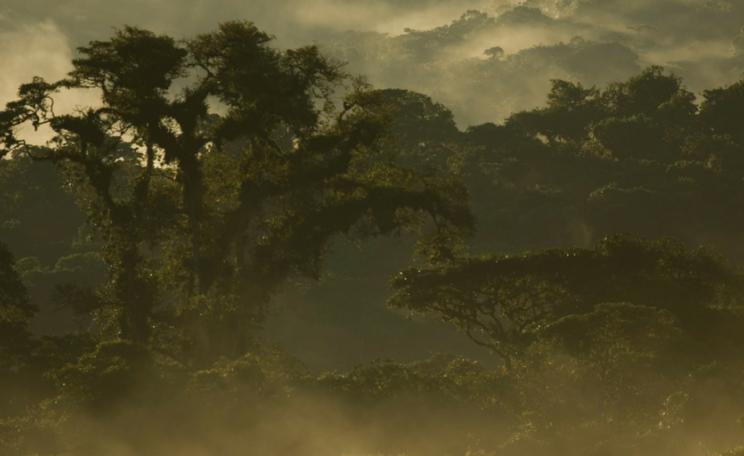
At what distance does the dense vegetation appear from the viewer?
34469 mm

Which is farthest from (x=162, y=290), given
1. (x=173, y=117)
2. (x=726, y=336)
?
(x=726, y=336)

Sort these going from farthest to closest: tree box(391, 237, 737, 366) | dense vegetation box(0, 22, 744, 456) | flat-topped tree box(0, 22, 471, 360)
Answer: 1. tree box(391, 237, 737, 366)
2. flat-topped tree box(0, 22, 471, 360)
3. dense vegetation box(0, 22, 744, 456)

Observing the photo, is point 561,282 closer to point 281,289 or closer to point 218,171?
point 281,289

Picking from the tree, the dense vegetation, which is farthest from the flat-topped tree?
the tree

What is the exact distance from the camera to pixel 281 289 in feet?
145

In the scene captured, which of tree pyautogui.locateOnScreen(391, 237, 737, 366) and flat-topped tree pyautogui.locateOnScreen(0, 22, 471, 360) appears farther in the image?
tree pyautogui.locateOnScreen(391, 237, 737, 366)

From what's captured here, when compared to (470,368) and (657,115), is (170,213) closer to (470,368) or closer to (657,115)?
(470,368)

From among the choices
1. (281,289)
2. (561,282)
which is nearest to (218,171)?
(281,289)

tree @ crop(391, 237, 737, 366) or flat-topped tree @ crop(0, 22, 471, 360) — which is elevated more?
flat-topped tree @ crop(0, 22, 471, 360)

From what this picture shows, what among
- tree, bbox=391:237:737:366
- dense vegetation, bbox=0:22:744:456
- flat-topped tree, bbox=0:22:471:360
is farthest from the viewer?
tree, bbox=391:237:737:366

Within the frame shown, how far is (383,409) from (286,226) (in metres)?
8.88

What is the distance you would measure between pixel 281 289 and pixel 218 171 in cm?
520

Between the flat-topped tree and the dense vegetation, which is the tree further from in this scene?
the flat-topped tree

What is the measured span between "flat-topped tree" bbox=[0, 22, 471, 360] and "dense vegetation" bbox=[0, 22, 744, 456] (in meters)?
0.08
